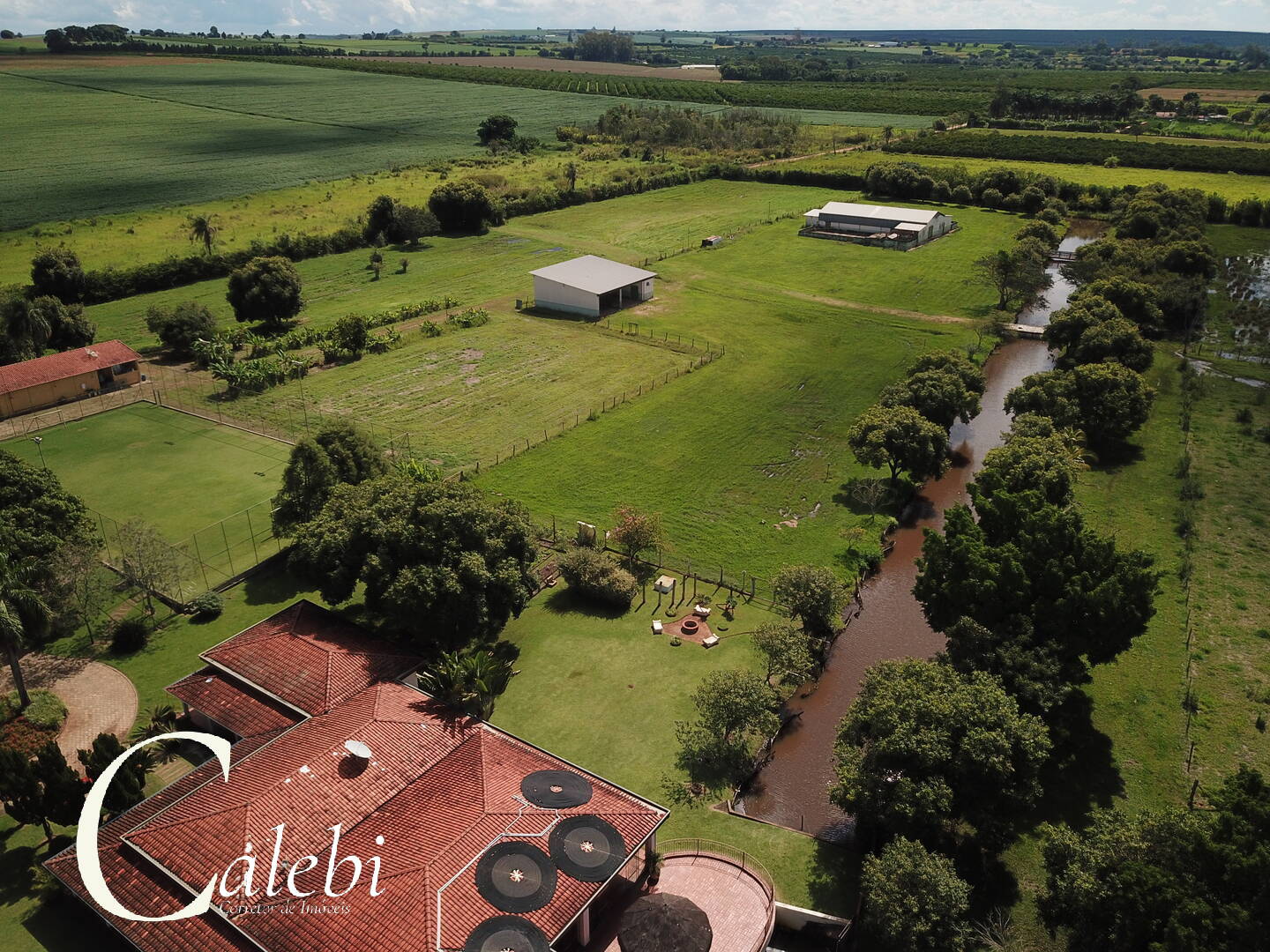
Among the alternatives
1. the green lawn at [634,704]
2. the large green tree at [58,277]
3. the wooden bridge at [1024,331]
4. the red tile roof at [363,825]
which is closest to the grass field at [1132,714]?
the green lawn at [634,704]

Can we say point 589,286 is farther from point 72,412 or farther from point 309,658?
point 309,658

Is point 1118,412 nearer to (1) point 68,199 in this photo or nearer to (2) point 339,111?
(1) point 68,199

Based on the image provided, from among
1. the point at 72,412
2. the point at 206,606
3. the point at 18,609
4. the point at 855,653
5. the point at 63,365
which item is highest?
the point at 18,609

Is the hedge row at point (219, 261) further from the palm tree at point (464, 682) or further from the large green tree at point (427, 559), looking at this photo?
the palm tree at point (464, 682)

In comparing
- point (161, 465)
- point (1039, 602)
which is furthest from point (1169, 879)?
point (161, 465)

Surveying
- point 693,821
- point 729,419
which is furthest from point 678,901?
point 729,419

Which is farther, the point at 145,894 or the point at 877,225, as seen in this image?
the point at 877,225

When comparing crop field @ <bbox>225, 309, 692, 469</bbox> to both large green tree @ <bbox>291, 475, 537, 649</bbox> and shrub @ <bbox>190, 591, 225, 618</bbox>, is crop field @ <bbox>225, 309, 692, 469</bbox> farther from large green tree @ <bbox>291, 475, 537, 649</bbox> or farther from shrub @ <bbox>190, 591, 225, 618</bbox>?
shrub @ <bbox>190, 591, 225, 618</bbox>
